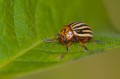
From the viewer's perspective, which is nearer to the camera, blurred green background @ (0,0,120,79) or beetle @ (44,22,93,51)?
blurred green background @ (0,0,120,79)

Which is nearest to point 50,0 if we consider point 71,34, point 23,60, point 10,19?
point 71,34

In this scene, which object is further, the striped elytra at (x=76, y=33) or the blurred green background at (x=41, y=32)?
the striped elytra at (x=76, y=33)

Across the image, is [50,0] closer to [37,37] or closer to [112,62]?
[37,37]

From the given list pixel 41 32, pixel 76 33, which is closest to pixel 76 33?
pixel 76 33

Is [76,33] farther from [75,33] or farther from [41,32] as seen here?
[41,32]
